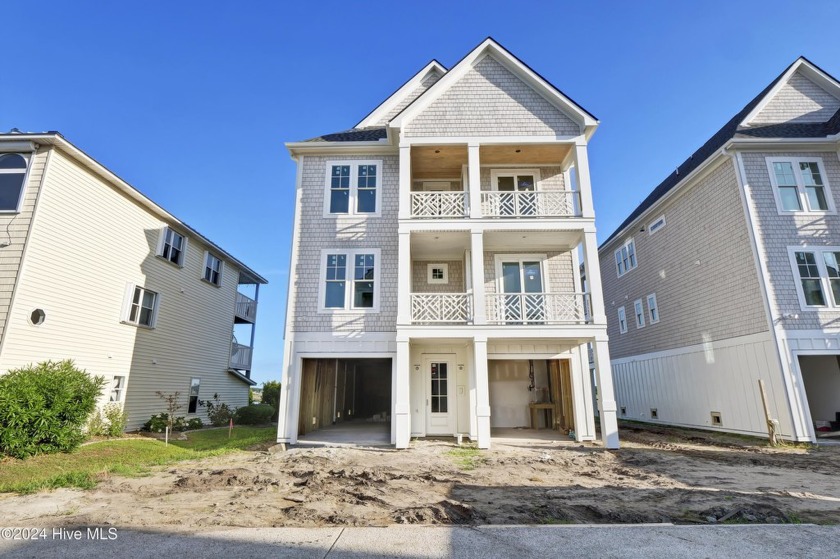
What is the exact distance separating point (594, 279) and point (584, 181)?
3070 mm

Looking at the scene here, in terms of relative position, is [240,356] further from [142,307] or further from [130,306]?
[130,306]

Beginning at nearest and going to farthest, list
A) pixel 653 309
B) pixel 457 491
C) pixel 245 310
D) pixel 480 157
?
pixel 457 491
pixel 480 157
pixel 653 309
pixel 245 310

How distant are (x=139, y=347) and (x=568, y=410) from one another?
15.3 m

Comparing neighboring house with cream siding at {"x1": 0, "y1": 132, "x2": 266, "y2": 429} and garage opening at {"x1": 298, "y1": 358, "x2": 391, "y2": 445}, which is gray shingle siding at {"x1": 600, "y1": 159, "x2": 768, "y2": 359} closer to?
garage opening at {"x1": 298, "y1": 358, "x2": 391, "y2": 445}

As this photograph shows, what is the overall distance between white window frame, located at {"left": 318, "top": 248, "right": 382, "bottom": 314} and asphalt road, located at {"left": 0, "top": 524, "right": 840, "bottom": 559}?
314 inches

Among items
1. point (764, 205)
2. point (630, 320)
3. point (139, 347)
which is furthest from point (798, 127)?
point (139, 347)

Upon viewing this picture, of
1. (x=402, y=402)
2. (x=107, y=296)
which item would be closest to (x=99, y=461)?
(x=107, y=296)

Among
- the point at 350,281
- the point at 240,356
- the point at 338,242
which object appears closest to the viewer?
the point at 350,281

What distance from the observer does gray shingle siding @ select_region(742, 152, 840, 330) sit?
11.7 metres

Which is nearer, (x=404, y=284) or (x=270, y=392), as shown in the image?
(x=404, y=284)

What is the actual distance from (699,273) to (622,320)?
5967mm

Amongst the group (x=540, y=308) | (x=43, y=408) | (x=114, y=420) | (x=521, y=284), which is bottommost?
(x=114, y=420)

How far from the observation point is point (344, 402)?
67.3 feet

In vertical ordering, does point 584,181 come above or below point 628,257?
below
